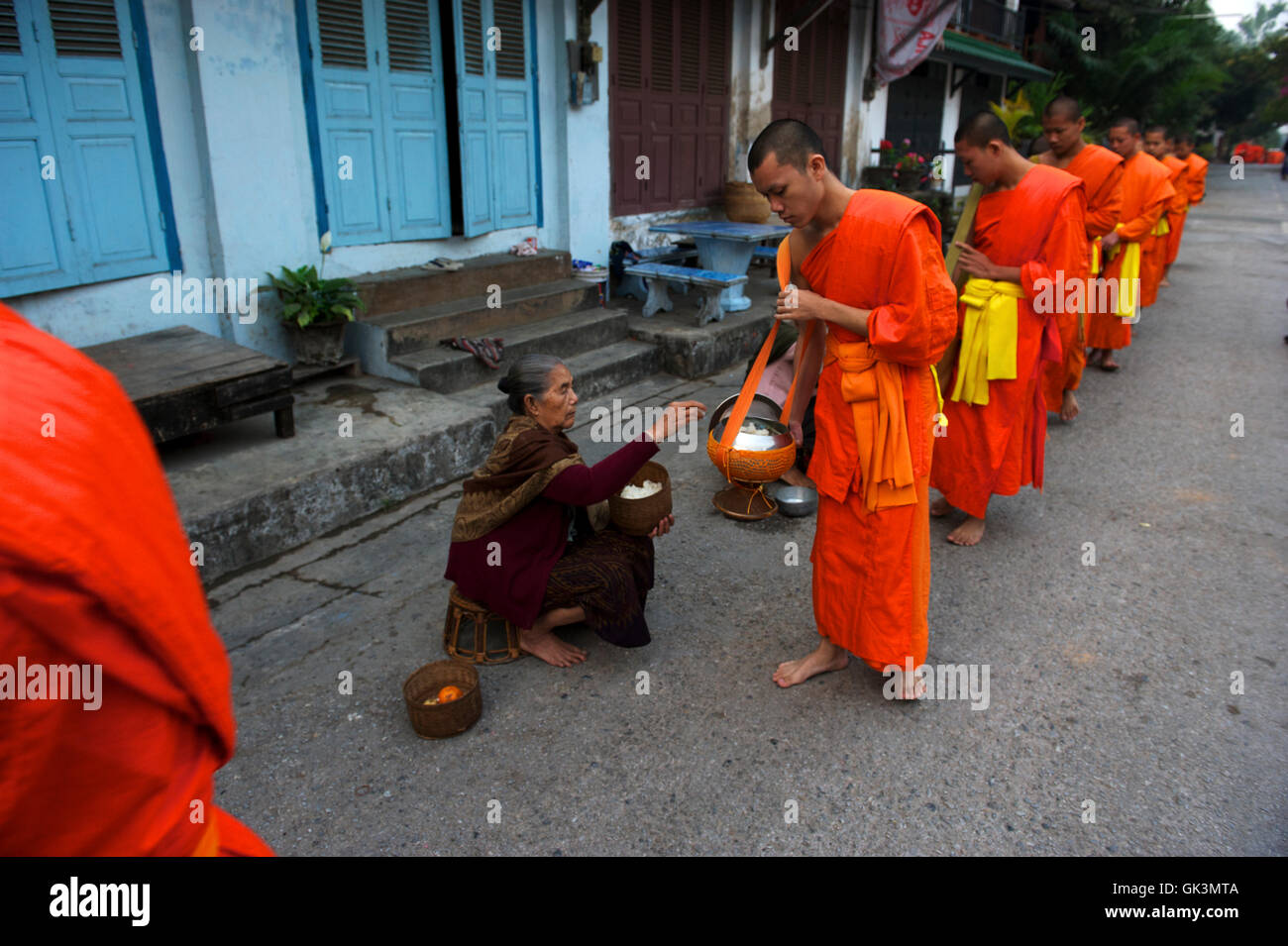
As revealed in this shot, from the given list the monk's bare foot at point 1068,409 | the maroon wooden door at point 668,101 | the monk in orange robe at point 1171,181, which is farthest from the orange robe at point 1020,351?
the monk in orange robe at point 1171,181

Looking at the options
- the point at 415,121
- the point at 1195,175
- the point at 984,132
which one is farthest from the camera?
the point at 1195,175

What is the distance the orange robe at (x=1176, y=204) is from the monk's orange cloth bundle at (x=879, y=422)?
304 inches

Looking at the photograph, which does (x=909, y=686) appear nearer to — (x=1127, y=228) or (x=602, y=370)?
(x=602, y=370)

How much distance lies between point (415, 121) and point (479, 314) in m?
1.47

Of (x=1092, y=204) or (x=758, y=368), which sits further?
(x=1092, y=204)

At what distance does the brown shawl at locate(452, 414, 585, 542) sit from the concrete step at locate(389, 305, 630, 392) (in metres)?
2.43

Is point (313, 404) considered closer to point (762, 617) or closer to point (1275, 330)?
point (762, 617)

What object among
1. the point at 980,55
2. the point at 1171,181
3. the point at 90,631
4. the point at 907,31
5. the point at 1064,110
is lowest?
the point at 90,631

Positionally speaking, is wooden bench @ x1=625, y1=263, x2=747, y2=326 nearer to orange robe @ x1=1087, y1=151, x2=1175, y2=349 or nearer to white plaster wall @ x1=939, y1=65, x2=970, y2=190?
orange robe @ x1=1087, y1=151, x2=1175, y2=349

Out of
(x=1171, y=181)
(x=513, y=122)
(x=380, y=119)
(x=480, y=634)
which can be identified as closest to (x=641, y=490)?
(x=480, y=634)

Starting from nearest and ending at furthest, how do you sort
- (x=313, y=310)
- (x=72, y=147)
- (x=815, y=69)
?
(x=72, y=147), (x=313, y=310), (x=815, y=69)

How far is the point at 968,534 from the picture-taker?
4.09 m

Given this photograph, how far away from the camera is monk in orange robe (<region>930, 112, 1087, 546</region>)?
3.77 meters

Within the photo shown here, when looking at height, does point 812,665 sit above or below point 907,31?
below
